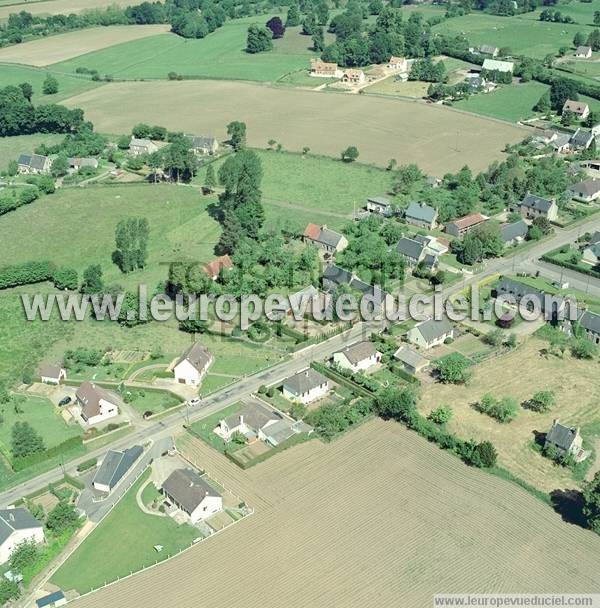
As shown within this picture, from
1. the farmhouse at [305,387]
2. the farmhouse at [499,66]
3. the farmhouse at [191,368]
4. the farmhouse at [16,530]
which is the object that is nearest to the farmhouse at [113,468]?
the farmhouse at [16,530]

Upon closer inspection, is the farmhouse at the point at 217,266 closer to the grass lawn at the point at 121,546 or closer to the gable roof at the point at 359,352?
the gable roof at the point at 359,352

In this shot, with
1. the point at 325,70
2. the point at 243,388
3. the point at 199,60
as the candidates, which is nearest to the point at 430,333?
the point at 243,388

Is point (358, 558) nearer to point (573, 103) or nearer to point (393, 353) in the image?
point (393, 353)

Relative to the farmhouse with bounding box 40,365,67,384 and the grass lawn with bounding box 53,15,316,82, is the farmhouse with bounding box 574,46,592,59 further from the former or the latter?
the farmhouse with bounding box 40,365,67,384

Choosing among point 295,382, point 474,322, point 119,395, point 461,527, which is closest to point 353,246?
point 474,322

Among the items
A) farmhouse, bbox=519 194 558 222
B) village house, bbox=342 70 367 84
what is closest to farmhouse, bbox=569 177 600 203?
farmhouse, bbox=519 194 558 222

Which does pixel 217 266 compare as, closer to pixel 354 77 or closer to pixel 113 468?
pixel 113 468

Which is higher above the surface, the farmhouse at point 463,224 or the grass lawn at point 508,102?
the grass lawn at point 508,102
